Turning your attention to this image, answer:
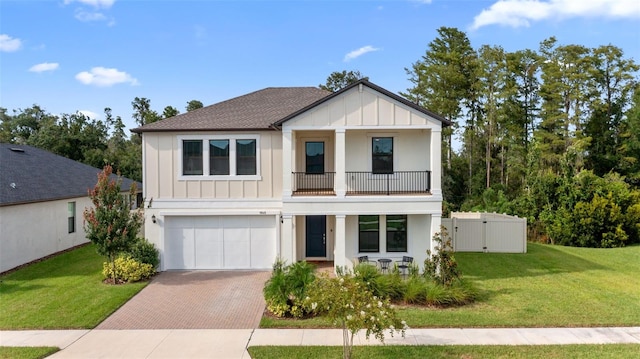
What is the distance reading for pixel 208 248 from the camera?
598 inches

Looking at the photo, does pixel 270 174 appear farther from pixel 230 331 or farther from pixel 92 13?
pixel 92 13

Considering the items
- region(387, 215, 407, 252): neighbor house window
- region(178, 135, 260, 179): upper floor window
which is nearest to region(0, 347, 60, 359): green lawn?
region(178, 135, 260, 179): upper floor window

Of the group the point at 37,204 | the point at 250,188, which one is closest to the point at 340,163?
the point at 250,188

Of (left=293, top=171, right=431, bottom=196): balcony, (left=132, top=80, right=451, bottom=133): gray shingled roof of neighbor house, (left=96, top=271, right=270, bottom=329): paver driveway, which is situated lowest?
(left=96, top=271, right=270, bottom=329): paver driveway

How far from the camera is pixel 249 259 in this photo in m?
15.2

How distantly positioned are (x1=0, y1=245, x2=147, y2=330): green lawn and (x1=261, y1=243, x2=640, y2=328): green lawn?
4927 millimetres

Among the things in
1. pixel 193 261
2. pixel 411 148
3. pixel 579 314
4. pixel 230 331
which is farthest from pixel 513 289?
pixel 193 261

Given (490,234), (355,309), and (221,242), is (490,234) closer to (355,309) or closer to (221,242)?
(221,242)

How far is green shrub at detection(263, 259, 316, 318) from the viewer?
10102mm

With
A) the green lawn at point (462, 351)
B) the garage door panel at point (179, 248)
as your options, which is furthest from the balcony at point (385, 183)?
the green lawn at point (462, 351)

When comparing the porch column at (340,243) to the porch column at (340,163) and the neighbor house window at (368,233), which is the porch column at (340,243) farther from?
the neighbor house window at (368,233)

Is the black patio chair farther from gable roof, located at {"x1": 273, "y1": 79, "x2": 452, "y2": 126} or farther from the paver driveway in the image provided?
gable roof, located at {"x1": 273, "y1": 79, "x2": 452, "y2": 126}

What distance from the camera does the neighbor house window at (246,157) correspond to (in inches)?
584

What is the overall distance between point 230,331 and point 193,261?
6.43m
